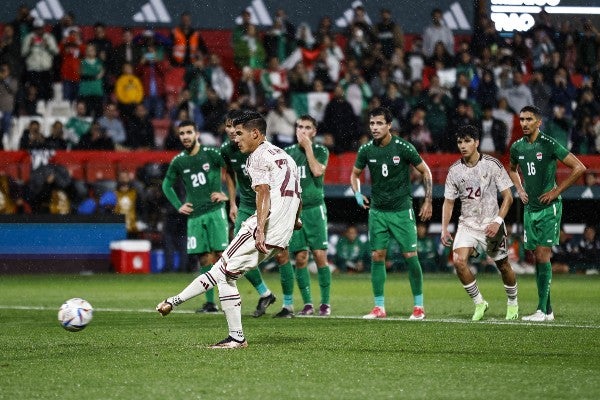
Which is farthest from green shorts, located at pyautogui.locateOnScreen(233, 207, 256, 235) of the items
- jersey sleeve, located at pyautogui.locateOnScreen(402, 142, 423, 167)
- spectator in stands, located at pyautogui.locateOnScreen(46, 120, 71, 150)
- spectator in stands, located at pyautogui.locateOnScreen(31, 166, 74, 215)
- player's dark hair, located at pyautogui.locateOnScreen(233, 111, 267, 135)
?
spectator in stands, located at pyautogui.locateOnScreen(46, 120, 71, 150)

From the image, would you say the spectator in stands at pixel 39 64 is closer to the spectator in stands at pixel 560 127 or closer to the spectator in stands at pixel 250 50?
the spectator in stands at pixel 250 50

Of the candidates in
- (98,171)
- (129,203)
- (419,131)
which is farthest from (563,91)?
(98,171)

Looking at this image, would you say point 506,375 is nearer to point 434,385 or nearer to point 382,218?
point 434,385

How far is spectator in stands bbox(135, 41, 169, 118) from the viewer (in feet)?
83.1

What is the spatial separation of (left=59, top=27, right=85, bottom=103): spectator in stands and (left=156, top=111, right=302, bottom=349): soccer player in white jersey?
51.7ft

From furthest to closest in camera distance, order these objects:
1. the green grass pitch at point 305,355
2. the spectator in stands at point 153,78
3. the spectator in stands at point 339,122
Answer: the spectator in stands at point 153,78, the spectator in stands at point 339,122, the green grass pitch at point 305,355

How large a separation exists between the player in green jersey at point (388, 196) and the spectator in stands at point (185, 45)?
13.8 metres

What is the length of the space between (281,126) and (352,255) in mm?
3186

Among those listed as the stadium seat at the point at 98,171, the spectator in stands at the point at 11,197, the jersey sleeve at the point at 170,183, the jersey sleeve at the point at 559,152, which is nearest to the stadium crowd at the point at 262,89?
the spectator in stands at the point at 11,197

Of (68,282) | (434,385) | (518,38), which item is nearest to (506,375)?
(434,385)

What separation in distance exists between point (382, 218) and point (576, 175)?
2.26 meters

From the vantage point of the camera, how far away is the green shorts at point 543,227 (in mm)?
12461

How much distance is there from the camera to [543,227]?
1248 centimetres

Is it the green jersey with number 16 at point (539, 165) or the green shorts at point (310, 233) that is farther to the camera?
the green shorts at point (310, 233)
